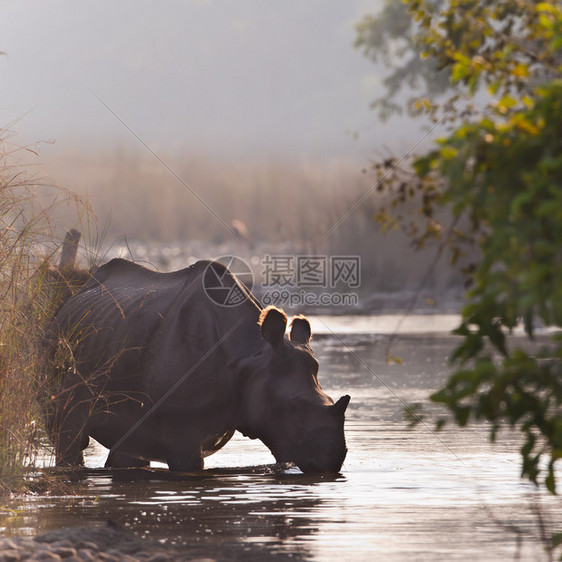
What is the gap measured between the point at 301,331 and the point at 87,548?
12.2ft

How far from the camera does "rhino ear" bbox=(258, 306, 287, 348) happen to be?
866 centimetres

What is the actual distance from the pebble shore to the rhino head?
2480mm

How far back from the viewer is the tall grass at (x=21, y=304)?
736 centimetres

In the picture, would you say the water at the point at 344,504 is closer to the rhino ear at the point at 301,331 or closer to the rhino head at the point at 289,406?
the rhino head at the point at 289,406

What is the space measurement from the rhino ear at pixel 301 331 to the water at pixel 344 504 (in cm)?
84

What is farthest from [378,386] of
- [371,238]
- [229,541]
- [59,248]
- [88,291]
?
[371,238]

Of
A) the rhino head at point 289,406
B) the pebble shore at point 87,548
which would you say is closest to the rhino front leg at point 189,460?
the rhino head at point 289,406

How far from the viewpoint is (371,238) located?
3192 cm

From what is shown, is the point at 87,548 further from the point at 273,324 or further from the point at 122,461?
the point at 122,461

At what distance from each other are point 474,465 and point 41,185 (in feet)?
12.9
